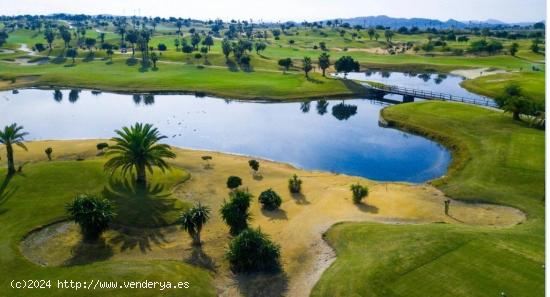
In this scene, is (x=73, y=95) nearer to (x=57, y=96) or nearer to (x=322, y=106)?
(x=57, y=96)

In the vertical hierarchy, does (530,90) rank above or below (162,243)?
above

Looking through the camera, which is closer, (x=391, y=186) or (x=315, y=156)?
(x=391, y=186)

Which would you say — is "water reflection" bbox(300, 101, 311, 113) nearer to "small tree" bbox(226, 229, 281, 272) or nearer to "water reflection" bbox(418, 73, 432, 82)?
"water reflection" bbox(418, 73, 432, 82)

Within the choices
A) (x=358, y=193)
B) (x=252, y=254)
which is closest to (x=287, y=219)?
(x=358, y=193)

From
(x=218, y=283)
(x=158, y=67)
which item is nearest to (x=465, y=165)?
(x=218, y=283)

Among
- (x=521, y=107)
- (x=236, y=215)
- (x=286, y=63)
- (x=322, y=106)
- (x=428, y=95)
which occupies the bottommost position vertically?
(x=236, y=215)

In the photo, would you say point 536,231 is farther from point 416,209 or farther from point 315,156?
point 315,156

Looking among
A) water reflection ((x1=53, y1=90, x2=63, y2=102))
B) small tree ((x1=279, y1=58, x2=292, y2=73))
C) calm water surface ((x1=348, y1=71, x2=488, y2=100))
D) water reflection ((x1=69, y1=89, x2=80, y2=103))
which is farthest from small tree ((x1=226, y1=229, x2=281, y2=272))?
small tree ((x1=279, y1=58, x2=292, y2=73))
